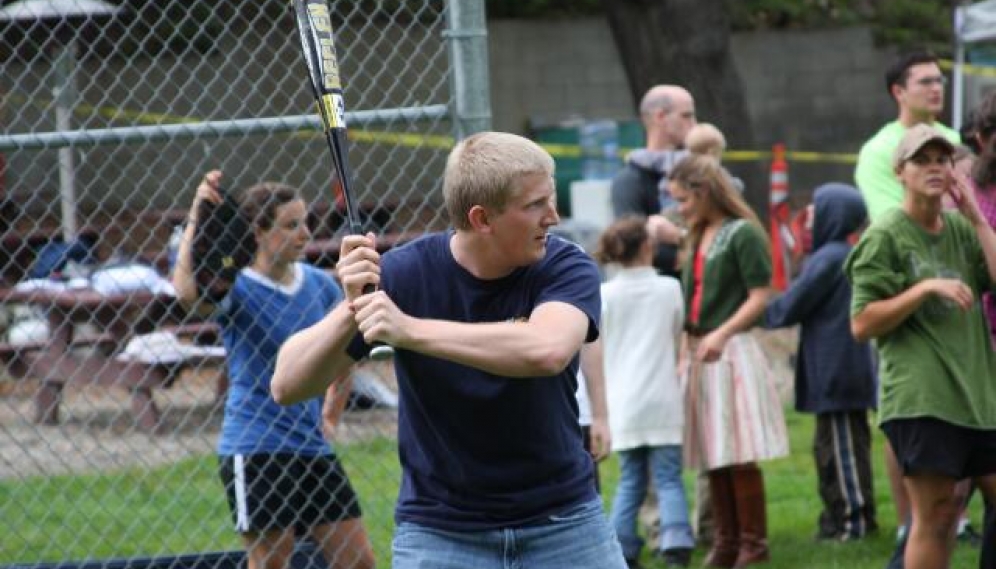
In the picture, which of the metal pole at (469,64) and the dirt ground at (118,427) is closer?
the metal pole at (469,64)

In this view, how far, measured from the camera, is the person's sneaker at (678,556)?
278 inches

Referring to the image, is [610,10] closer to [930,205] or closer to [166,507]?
[166,507]

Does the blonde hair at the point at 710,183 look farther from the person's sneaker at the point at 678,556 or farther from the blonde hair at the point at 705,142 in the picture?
the person's sneaker at the point at 678,556

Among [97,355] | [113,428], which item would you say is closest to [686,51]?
[97,355]

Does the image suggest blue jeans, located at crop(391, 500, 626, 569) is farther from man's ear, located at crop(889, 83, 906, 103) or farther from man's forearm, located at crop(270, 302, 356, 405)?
man's ear, located at crop(889, 83, 906, 103)

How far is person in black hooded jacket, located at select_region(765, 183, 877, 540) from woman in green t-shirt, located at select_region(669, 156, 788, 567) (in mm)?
381

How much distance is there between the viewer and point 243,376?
18.9 feet

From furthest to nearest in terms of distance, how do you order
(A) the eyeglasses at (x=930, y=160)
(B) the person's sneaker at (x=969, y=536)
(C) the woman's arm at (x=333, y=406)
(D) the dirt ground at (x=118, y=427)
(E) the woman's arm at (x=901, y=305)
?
(D) the dirt ground at (x=118, y=427)
(B) the person's sneaker at (x=969, y=536)
(C) the woman's arm at (x=333, y=406)
(A) the eyeglasses at (x=930, y=160)
(E) the woman's arm at (x=901, y=305)

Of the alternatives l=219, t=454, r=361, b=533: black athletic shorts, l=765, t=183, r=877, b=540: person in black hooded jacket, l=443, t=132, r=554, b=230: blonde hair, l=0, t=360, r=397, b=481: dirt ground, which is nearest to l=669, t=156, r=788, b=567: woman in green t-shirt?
l=765, t=183, r=877, b=540: person in black hooded jacket

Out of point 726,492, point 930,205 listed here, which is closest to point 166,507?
point 726,492

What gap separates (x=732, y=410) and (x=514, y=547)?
3.42 metres

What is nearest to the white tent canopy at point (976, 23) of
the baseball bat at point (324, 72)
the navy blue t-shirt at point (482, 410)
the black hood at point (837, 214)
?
the black hood at point (837, 214)

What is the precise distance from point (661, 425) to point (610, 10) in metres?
8.61

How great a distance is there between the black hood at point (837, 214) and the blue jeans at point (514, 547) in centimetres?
397
